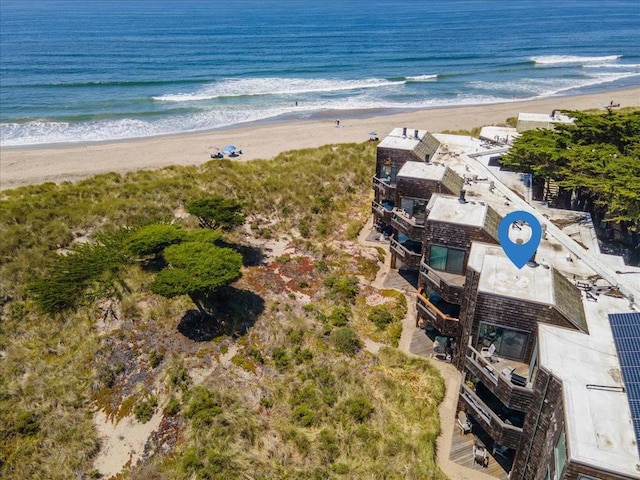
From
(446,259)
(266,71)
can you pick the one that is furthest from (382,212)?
(266,71)

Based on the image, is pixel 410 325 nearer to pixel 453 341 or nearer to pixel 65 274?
pixel 453 341

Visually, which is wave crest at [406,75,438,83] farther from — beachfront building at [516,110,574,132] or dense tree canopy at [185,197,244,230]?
dense tree canopy at [185,197,244,230]

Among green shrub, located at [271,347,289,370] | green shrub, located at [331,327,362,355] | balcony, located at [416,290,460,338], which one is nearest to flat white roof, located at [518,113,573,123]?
balcony, located at [416,290,460,338]

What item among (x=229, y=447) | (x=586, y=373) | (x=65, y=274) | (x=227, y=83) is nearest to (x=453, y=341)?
(x=586, y=373)

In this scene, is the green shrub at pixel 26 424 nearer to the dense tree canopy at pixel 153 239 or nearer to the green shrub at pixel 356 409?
the dense tree canopy at pixel 153 239

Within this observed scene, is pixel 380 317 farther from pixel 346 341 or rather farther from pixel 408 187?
pixel 408 187

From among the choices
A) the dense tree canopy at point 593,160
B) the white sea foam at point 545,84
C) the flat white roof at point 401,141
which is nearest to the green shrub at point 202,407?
the dense tree canopy at point 593,160
